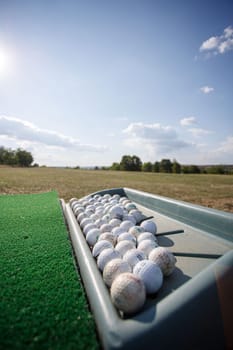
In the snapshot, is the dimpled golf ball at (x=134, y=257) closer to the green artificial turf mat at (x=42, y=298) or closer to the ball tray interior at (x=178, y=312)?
the ball tray interior at (x=178, y=312)

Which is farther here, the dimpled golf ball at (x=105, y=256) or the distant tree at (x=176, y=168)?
the distant tree at (x=176, y=168)

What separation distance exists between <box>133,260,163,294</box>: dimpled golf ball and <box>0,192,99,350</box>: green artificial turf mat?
56cm

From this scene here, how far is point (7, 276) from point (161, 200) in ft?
10.7

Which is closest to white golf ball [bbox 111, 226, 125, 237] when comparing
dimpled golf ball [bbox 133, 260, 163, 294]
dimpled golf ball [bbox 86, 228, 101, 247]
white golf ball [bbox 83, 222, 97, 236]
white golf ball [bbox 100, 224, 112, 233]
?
white golf ball [bbox 100, 224, 112, 233]

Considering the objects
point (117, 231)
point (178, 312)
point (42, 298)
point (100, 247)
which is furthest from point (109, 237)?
point (178, 312)

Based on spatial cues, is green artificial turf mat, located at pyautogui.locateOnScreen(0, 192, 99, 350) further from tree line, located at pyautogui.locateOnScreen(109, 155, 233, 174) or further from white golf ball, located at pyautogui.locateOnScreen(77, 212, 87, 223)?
tree line, located at pyautogui.locateOnScreen(109, 155, 233, 174)

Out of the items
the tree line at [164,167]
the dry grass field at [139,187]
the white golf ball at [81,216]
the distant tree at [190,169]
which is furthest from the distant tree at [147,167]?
the white golf ball at [81,216]

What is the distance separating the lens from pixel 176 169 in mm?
56375

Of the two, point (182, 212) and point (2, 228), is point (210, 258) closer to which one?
point (182, 212)

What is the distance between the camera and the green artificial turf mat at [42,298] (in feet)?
5.08

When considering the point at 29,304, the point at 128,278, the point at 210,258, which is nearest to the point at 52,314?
the point at 29,304

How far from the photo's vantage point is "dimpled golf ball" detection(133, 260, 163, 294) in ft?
6.42

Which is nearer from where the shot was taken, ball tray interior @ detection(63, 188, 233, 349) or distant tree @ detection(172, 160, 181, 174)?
ball tray interior @ detection(63, 188, 233, 349)

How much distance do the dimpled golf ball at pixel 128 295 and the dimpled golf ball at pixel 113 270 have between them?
285mm
